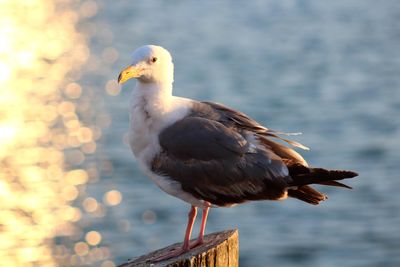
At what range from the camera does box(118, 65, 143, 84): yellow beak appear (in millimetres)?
7156

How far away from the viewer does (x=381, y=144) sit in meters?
23.3

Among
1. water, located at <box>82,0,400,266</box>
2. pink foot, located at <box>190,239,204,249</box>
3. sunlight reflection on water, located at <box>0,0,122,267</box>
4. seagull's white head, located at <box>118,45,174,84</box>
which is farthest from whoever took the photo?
sunlight reflection on water, located at <box>0,0,122,267</box>

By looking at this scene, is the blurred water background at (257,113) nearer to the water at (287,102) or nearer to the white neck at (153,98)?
the water at (287,102)

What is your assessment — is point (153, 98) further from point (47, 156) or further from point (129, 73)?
point (47, 156)

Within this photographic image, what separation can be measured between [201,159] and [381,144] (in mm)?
16579

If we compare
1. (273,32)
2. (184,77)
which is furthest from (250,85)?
(273,32)

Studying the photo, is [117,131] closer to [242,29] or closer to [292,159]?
[242,29]

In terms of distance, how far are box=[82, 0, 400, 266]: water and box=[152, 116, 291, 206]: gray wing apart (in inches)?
414

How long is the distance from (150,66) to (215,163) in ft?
2.88

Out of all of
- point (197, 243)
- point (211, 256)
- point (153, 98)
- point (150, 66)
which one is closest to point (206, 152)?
point (153, 98)

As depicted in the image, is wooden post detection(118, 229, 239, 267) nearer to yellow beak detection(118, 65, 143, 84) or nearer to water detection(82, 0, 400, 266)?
yellow beak detection(118, 65, 143, 84)

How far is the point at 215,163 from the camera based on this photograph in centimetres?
726

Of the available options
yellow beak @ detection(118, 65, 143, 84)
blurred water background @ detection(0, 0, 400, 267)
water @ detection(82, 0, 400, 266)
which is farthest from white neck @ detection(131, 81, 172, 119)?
blurred water background @ detection(0, 0, 400, 267)

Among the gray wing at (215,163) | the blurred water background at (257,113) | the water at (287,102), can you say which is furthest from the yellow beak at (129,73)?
the blurred water background at (257,113)
